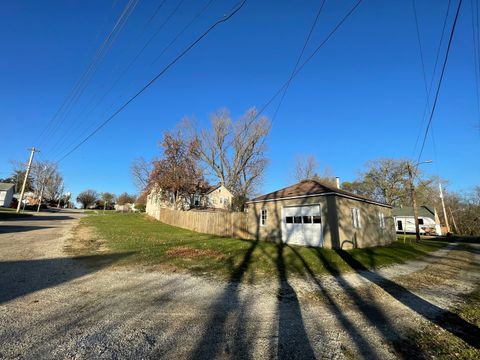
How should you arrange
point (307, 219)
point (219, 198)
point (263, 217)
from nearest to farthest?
point (307, 219)
point (263, 217)
point (219, 198)

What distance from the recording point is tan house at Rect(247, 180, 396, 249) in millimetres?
12727

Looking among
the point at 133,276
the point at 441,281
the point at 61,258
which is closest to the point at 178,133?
the point at 61,258

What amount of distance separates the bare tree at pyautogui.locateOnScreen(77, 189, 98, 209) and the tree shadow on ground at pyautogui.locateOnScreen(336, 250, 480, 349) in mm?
87911

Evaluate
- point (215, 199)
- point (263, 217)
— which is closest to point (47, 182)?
Result: point (215, 199)

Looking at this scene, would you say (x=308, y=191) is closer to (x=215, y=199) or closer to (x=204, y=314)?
(x=204, y=314)

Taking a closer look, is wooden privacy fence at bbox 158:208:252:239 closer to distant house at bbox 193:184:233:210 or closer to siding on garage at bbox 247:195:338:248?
siding on garage at bbox 247:195:338:248

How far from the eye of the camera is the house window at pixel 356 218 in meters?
14.1

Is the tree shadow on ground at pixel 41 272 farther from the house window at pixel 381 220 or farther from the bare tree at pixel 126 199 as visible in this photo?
the bare tree at pixel 126 199

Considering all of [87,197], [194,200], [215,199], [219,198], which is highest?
[87,197]

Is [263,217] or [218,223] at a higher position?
[263,217]

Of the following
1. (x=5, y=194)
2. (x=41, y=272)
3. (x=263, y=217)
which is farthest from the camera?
(x=5, y=194)

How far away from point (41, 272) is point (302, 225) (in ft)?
38.0

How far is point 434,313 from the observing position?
4.59 m

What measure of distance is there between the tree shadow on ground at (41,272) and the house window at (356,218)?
12.2 metres
